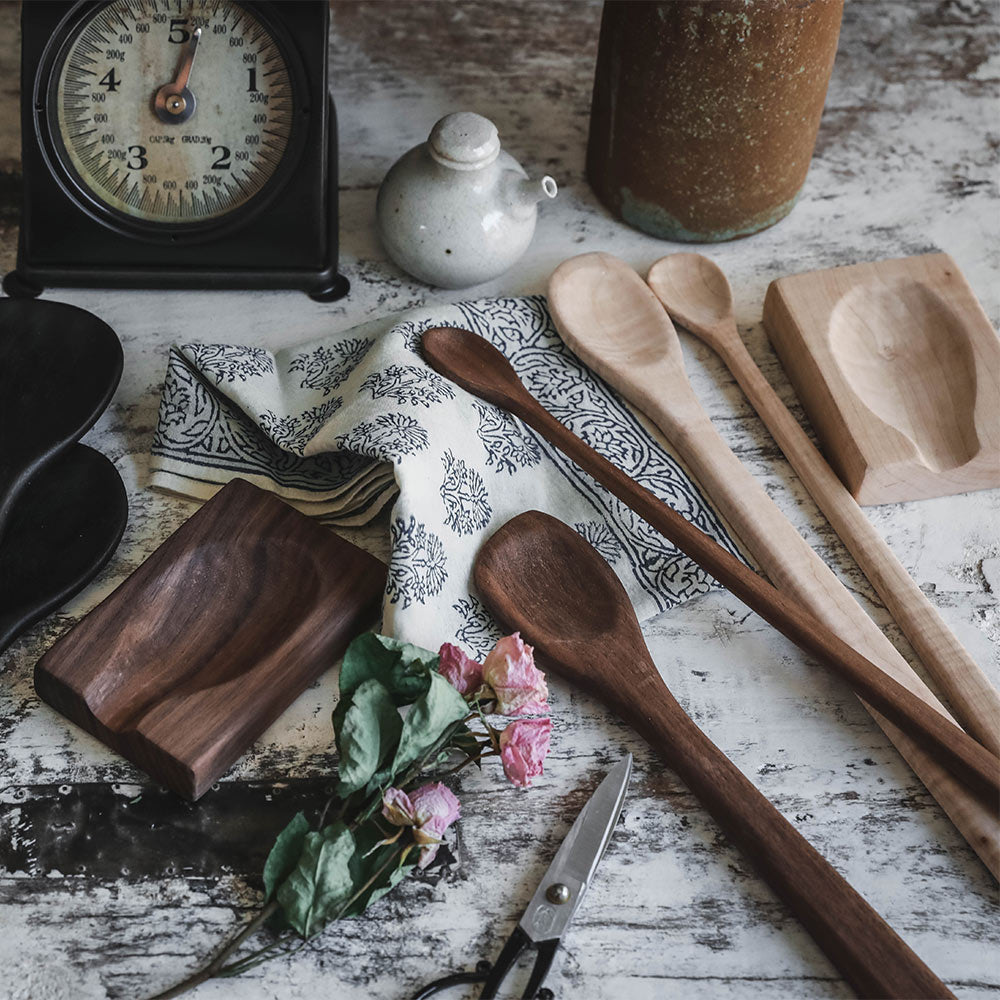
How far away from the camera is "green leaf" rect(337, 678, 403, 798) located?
2.21ft

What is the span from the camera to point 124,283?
1022 millimetres

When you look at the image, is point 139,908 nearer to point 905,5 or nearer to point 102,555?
point 102,555

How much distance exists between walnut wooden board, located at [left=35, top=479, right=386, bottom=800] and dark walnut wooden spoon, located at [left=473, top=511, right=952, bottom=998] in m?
0.11

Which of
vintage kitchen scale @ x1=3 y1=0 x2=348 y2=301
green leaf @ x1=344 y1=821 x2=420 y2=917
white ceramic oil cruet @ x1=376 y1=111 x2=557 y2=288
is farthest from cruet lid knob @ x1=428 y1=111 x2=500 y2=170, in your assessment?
green leaf @ x1=344 y1=821 x2=420 y2=917

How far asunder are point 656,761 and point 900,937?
182mm

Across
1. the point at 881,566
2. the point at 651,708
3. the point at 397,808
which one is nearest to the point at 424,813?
the point at 397,808

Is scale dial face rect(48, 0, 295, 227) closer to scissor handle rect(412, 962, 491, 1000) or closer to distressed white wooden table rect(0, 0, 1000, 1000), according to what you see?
distressed white wooden table rect(0, 0, 1000, 1000)

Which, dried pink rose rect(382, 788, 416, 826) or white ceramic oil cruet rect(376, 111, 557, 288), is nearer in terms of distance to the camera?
dried pink rose rect(382, 788, 416, 826)

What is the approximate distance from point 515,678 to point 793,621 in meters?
0.21

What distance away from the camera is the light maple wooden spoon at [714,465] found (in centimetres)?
74

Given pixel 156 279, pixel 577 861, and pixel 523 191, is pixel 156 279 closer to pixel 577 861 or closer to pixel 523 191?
pixel 523 191

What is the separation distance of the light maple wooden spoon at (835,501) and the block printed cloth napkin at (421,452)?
10 centimetres

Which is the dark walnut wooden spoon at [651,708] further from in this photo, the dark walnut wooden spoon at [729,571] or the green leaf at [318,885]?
the green leaf at [318,885]

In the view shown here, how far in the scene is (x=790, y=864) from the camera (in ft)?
2.21
